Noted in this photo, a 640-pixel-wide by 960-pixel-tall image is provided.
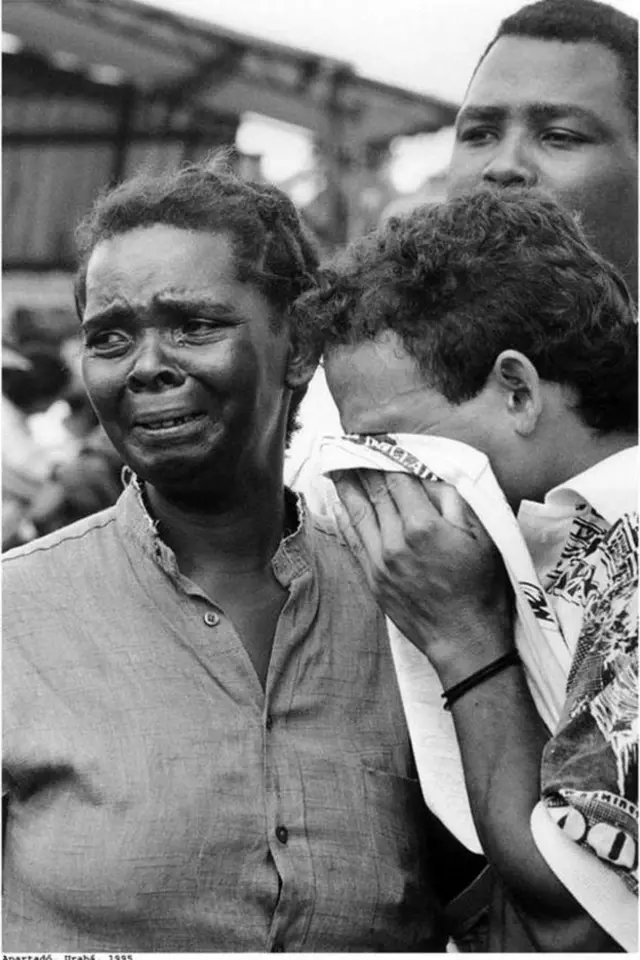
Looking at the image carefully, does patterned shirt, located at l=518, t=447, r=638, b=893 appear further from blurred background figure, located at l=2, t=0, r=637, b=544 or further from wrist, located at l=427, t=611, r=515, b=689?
blurred background figure, located at l=2, t=0, r=637, b=544

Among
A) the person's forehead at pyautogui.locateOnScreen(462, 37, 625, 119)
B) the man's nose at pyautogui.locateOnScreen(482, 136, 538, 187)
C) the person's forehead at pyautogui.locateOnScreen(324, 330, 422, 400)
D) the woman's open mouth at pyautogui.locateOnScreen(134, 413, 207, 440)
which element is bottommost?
the woman's open mouth at pyautogui.locateOnScreen(134, 413, 207, 440)

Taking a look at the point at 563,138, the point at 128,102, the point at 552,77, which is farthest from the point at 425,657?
the point at 128,102

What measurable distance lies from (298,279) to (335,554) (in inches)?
17.6

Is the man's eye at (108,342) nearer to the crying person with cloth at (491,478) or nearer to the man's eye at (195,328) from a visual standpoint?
the man's eye at (195,328)

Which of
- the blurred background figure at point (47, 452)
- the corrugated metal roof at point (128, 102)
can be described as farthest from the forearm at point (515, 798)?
the corrugated metal roof at point (128, 102)

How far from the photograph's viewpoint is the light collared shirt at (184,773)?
6.06ft

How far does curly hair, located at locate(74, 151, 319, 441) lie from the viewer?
2.10m

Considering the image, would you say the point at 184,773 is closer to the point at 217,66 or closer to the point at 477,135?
the point at 477,135

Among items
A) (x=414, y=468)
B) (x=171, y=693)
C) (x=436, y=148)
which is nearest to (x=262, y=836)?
(x=171, y=693)

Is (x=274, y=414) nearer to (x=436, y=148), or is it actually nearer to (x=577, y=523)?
(x=577, y=523)

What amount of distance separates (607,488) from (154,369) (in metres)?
0.65

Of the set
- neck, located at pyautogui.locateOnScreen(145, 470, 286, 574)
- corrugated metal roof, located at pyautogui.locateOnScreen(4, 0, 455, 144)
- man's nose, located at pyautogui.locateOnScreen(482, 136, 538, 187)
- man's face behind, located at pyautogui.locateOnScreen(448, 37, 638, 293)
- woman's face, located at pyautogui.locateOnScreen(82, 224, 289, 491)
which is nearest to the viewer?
woman's face, located at pyautogui.locateOnScreen(82, 224, 289, 491)

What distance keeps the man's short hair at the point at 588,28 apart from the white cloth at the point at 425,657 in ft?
4.03

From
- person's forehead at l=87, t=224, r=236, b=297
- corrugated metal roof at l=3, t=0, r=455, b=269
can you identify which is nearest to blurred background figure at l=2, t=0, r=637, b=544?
corrugated metal roof at l=3, t=0, r=455, b=269
